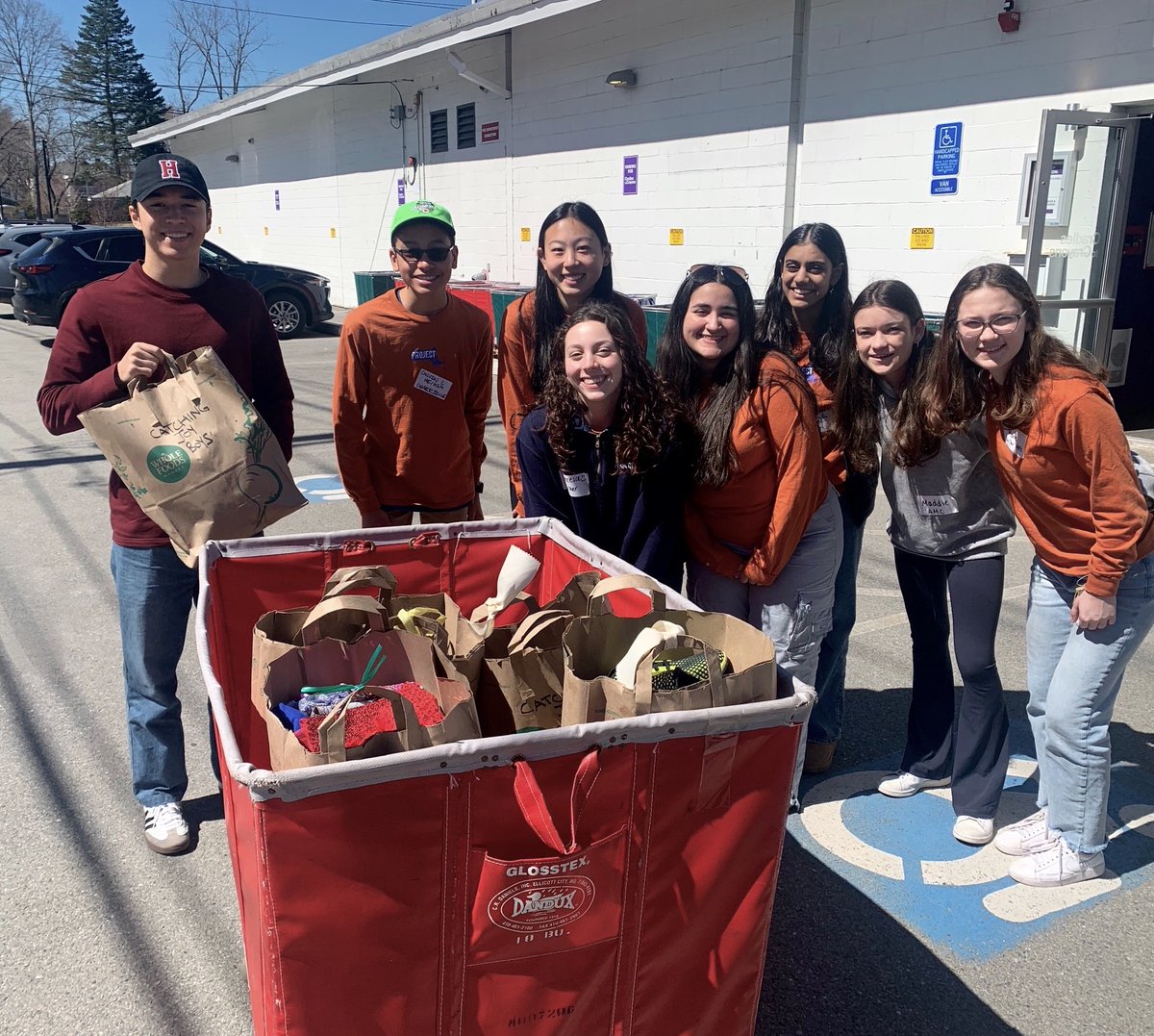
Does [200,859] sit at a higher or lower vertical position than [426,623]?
lower

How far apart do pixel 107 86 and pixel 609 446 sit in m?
64.2

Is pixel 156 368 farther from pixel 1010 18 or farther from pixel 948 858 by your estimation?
pixel 1010 18

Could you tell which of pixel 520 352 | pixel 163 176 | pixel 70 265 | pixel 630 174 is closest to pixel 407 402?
pixel 520 352

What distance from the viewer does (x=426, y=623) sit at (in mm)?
2225

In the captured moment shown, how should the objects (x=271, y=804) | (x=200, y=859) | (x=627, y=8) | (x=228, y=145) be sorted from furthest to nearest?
(x=228, y=145) → (x=627, y=8) → (x=200, y=859) → (x=271, y=804)

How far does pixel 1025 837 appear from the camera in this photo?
9.97 feet

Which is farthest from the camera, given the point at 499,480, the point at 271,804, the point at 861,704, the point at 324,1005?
the point at 499,480

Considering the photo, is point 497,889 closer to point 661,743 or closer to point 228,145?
point 661,743

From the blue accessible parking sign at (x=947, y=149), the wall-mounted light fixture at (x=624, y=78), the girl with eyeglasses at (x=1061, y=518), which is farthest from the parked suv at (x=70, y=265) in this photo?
the girl with eyeglasses at (x=1061, y=518)

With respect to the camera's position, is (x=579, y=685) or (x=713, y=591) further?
(x=713, y=591)

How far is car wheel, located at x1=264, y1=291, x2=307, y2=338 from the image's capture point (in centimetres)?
1645

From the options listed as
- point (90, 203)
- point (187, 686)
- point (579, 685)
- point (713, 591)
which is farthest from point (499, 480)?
point (90, 203)

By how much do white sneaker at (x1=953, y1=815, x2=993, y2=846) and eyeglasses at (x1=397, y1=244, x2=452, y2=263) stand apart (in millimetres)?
2467

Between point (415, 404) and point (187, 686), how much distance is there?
175 centimetres
